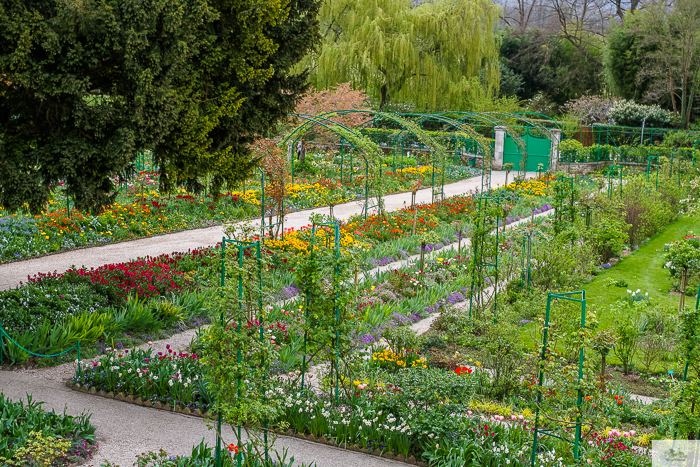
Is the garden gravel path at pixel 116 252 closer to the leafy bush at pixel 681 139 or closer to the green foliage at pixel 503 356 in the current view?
the green foliage at pixel 503 356

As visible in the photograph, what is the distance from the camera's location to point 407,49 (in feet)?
81.2

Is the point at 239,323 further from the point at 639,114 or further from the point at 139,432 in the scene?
the point at 639,114

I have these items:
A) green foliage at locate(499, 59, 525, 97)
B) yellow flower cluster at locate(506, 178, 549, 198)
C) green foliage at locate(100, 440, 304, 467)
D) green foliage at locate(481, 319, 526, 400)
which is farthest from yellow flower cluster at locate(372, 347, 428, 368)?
green foliage at locate(499, 59, 525, 97)

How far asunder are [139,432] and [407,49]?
73.0ft

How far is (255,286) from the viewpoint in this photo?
424cm

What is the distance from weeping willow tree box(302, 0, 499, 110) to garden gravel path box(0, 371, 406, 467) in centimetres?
2058

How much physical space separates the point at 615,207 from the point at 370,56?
15.7 metres

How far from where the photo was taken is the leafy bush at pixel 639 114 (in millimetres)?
30328

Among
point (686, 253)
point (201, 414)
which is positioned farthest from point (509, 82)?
point (201, 414)

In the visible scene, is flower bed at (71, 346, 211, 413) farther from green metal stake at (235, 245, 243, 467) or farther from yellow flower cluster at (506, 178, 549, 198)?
yellow flower cluster at (506, 178, 549, 198)

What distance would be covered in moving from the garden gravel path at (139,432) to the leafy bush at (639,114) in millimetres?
30439

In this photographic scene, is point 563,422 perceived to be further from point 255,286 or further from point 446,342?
point 446,342

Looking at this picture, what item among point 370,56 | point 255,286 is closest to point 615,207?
point 255,286

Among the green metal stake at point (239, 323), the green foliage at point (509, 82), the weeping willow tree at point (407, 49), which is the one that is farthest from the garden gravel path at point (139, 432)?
the green foliage at point (509, 82)
